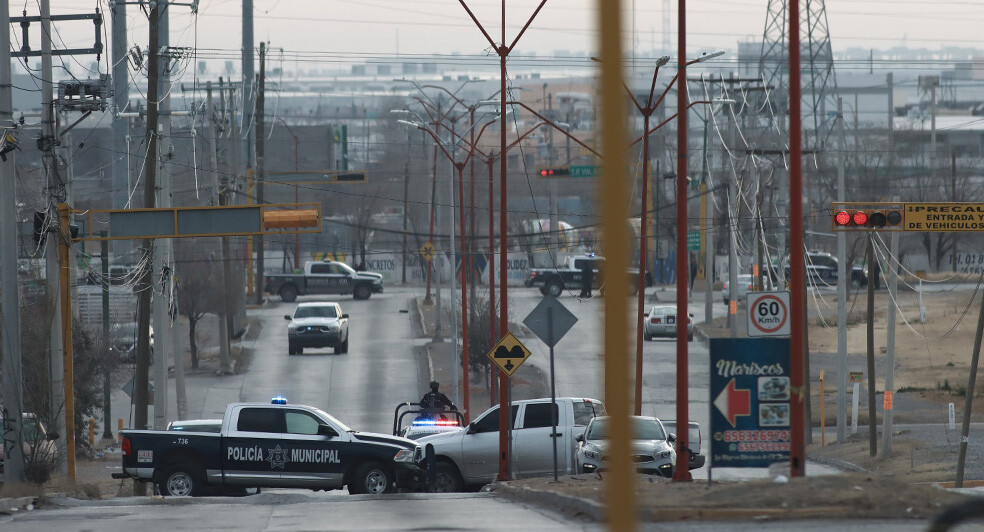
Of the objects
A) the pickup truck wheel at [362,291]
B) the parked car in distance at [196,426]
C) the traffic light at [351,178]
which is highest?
the traffic light at [351,178]

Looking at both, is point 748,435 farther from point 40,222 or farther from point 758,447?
point 40,222

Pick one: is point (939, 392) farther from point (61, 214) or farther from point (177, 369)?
point (61, 214)

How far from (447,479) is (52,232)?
27.0 ft

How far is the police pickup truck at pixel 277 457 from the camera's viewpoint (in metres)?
19.4

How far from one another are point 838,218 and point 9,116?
538 inches

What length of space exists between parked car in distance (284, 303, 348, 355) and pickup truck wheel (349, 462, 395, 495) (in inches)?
1008

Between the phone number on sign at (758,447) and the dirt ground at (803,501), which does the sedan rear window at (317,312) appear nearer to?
the dirt ground at (803,501)

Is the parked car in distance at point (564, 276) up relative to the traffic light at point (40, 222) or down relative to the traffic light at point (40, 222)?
down

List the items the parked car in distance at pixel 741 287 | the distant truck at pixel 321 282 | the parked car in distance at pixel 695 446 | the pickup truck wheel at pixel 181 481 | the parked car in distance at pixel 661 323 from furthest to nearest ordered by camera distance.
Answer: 1. the distant truck at pixel 321 282
2. the parked car in distance at pixel 741 287
3. the parked car in distance at pixel 661 323
4. the parked car in distance at pixel 695 446
5. the pickup truck wheel at pixel 181 481

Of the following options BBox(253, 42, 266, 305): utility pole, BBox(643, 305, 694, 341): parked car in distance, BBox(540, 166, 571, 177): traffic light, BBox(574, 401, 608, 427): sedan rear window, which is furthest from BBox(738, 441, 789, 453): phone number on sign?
BBox(253, 42, 266, 305): utility pole

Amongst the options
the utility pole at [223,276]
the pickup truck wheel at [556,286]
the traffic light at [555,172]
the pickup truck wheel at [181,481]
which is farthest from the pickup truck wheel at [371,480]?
the pickup truck wheel at [556,286]

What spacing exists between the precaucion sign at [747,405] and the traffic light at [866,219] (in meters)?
7.30

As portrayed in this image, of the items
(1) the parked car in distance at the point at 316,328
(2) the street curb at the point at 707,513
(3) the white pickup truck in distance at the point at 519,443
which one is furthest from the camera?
(1) the parked car in distance at the point at 316,328

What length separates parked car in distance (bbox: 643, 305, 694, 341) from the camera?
50.5m
